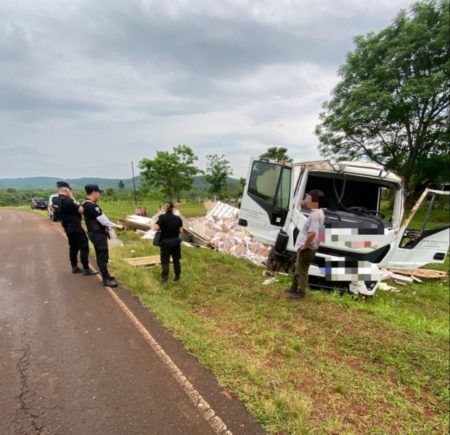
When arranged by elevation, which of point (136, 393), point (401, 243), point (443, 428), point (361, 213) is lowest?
point (443, 428)

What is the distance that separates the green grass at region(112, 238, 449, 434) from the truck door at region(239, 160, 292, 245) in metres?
1.17

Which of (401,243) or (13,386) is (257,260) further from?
(13,386)

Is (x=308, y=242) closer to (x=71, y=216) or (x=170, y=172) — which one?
(x=71, y=216)

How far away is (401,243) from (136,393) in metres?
5.23

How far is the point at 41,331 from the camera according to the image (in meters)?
3.49

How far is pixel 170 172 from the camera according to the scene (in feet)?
69.4

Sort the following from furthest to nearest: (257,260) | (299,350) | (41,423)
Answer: (257,260)
(299,350)
(41,423)

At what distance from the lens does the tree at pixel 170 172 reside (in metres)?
20.8

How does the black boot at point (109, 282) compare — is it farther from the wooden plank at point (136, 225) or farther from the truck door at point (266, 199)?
the wooden plank at point (136, 225)

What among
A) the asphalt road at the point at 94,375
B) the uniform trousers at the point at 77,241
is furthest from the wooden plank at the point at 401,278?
the uniform trousers at the point at 77,241

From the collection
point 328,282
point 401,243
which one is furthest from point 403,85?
point 328,282

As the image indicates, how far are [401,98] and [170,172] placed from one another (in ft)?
52.3

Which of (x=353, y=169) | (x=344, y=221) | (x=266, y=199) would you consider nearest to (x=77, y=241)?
(x=266, y=199)

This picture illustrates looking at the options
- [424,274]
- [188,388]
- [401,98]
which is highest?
[401,98]
